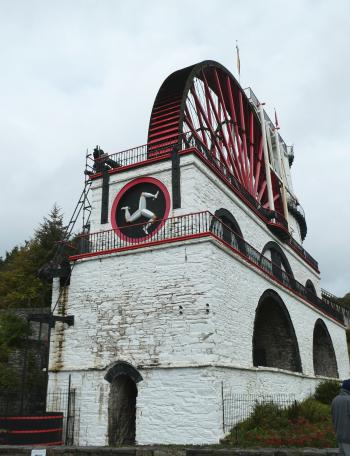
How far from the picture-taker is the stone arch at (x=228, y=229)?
14.2 meters

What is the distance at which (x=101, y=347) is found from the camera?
13.5 m

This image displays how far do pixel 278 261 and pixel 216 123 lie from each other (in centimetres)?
755

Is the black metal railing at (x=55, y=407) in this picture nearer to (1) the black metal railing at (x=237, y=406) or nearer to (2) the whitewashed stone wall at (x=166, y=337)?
(2) the whitewashed stone wall at (x=166, y=337)

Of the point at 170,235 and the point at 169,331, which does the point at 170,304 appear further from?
the point at 170,235

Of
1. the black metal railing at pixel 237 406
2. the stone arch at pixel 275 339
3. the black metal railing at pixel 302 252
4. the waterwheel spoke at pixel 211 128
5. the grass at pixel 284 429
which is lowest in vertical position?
the grass at pixel 284 429

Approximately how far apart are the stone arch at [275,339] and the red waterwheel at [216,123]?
5.98 meters

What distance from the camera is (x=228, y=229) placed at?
14711 millimetres

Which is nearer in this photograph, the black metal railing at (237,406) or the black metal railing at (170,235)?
the black metal railing at (237,406)

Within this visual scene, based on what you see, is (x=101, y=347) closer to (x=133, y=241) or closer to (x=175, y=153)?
(x=133, y=241)

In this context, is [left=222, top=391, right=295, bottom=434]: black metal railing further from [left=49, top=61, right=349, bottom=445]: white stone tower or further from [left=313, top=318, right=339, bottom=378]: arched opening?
[left=313, top=318, right=339, bottom=378]: arched opening

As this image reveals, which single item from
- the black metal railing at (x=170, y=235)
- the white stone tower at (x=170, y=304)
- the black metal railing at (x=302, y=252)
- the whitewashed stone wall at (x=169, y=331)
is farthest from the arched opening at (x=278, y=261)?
the whitewashed stone wall at (x=169, y=331)

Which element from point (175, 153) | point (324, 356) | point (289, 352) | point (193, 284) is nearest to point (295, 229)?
point (324, 356)

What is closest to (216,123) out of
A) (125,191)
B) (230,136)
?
(230,136)

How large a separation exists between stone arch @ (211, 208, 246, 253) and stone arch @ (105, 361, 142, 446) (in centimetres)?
493
